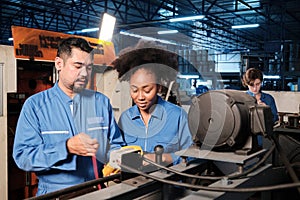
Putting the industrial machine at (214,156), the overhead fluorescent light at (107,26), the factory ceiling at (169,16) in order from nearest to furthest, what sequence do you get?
the industrial machine at (214,156), the overhead fluorescent light at (107,26), the factory ceiling at (169,16)

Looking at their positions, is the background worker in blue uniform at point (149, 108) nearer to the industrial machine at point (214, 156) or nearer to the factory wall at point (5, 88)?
the industrial machine at point (214, 156)

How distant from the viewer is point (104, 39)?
2.40m

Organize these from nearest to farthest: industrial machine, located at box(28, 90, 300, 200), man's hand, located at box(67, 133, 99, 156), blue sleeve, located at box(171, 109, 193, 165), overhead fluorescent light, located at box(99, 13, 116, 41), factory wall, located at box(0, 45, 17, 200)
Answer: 1. industrial machine, located at box(28, 90, 300, 200)
2. man's hand, located at box(67, 133, 99, 156)
3. blue sleeve, located at box(171, 109, 193, 165)
4. factory wall, located at box(0, 45, 17, 200)
5. overhead fluorescent light, located at box(99, 13, 116, 41)

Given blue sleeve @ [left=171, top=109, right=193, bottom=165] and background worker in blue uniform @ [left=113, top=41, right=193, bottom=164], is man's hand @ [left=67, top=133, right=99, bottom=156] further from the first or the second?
blue sleeve @ [left=171, top=109, right=193, bottom=165]

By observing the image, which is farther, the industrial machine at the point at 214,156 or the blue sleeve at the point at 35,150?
the blue sleeve at the point at 35,150

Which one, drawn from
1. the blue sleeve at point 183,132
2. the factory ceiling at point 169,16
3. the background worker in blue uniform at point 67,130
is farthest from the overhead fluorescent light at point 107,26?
the factory ceiling at point 169,16

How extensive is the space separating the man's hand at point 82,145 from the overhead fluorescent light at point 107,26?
1423 mm

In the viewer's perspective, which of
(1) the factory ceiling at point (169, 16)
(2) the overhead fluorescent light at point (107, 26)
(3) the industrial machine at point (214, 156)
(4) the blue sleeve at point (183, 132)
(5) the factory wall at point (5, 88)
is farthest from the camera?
(1) the factory ceiling at point (169, 16)

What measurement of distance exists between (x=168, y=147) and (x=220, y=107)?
55cm

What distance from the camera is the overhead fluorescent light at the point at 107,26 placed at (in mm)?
2291

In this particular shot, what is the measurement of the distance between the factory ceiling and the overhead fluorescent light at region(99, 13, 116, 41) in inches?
105

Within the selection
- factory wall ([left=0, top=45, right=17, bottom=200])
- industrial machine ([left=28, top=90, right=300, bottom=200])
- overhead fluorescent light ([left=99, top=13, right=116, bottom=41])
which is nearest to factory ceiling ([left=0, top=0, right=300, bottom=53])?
overhead fluorescent light ([left=99, top=13, right=116, bottom=41])

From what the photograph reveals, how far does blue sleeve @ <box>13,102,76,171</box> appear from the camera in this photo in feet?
3.44

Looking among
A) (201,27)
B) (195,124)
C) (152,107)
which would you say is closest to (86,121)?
(152,107)
